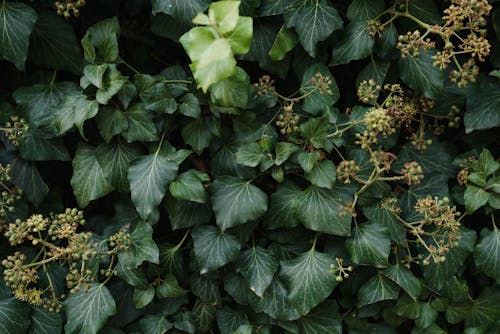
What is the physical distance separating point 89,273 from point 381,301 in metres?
1.05

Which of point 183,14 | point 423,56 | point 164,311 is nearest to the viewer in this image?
point 183,14

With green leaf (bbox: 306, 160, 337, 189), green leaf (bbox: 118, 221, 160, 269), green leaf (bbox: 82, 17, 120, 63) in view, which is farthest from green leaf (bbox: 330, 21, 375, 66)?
green leaf (bbox: 118, 221, 160, 269)

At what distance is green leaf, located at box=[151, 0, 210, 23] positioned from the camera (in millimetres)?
1694

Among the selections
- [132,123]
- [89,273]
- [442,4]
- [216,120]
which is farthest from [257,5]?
[89,273]

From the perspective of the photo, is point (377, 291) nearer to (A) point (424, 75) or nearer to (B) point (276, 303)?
(B) point (276, 303)

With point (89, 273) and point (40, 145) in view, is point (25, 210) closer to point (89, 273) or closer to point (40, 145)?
point (40, 145)

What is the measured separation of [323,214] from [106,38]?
908 millimetres

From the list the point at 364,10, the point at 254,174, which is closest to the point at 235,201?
the point at 254,174

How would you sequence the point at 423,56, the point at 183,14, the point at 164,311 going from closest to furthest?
the point at 183,14
the point at 423,56
the point at 164,311

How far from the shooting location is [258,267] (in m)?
1.86

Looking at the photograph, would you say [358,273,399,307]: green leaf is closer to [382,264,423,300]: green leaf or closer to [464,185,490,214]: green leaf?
[382,264,423,300]: green leaf

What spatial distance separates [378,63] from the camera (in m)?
1.92

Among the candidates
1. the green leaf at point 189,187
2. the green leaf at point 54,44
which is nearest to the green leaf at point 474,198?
the green leaf at point 189,187

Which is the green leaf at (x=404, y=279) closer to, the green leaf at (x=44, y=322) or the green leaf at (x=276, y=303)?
the green leaf at (x=276, y=303)
